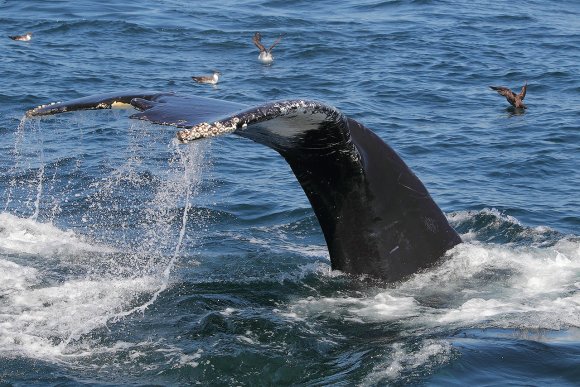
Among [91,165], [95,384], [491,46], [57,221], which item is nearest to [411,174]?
[95,384]

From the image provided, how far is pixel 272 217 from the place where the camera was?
11.8 metres

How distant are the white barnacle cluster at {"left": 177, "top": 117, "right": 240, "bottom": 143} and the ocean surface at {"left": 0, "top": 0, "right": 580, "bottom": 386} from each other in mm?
1389

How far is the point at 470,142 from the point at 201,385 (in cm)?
1009

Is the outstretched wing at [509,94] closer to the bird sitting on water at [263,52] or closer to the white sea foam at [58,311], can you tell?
the bird sitting on water at [263,52]

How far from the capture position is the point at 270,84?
19.7 metres

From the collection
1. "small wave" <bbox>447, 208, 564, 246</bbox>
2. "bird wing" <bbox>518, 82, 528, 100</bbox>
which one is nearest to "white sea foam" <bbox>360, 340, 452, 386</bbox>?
"small wave" <bbox>447, 208, 564, 246</bbox>

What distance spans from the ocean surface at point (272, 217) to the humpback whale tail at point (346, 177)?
0.71ft

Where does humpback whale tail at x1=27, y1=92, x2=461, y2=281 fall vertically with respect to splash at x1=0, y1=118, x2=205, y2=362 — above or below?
above

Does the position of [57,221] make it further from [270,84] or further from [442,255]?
[270,84]

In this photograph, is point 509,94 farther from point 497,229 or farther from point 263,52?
point 497,229

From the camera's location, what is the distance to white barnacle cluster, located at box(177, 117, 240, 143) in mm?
5429

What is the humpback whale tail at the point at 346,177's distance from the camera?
640 centimetres

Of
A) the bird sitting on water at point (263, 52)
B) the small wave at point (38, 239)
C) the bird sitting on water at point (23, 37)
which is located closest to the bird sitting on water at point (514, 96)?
the bird sitting on water at point (263, 52)

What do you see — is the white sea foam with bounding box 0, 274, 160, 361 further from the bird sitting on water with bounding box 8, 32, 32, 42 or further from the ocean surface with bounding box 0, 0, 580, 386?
the bird sitting on water with bounding box 8, 32, 32, 42
